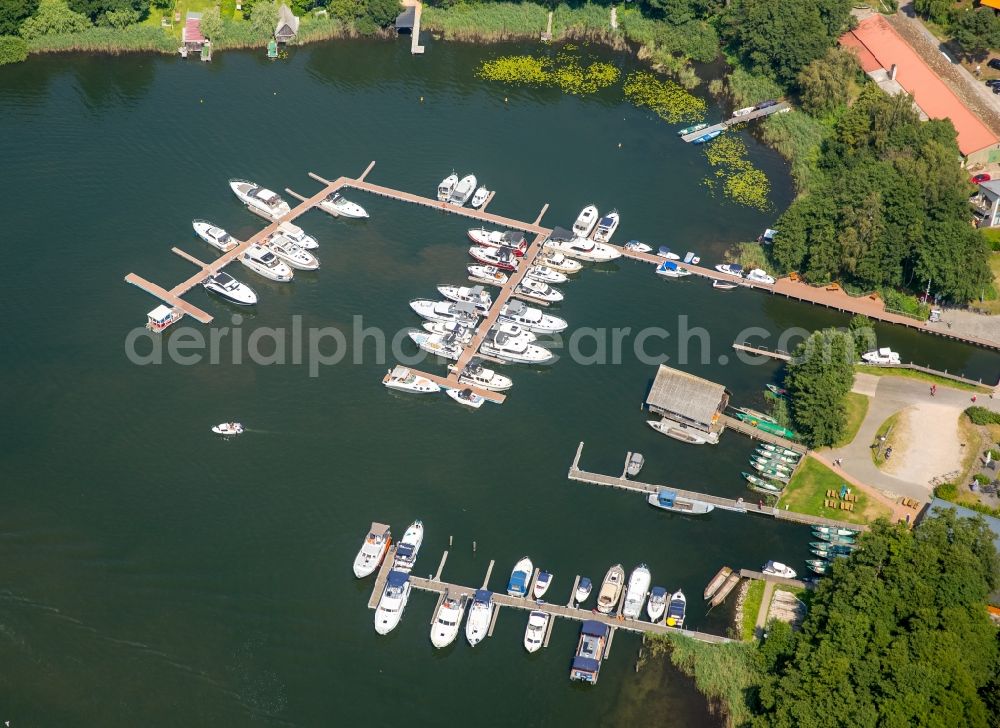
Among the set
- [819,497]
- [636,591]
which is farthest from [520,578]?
[819,497]

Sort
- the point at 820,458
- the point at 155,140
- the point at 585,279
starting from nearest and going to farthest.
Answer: the point at 820,458, the point at 585,279, the point at 155,140


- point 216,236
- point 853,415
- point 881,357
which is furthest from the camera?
point 216,236

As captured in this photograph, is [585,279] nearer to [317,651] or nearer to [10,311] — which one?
[317,651]

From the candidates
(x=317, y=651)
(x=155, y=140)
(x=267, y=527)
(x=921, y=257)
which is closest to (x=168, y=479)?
(x=267, y=527)

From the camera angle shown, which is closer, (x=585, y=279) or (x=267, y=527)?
(x=267, y=527)

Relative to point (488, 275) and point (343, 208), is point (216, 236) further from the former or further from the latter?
point (488, 275)
